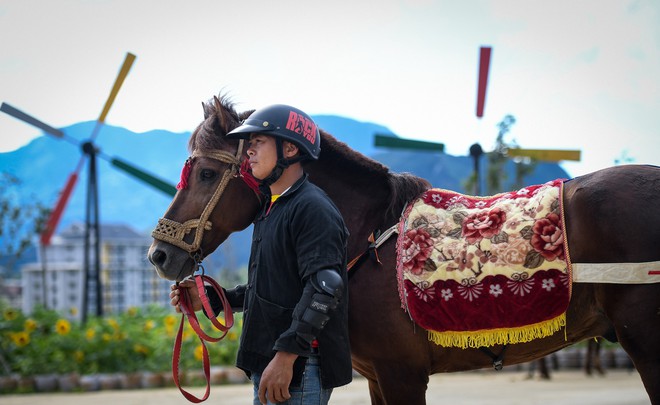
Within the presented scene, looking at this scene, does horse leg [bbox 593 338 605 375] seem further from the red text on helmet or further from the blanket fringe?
the red text on helmet

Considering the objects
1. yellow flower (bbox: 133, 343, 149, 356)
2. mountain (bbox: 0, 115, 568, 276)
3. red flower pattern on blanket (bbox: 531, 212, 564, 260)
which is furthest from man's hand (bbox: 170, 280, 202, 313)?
yellow flower (bbox: 133, 343, 149, 356)

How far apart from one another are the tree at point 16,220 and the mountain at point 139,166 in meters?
0.26

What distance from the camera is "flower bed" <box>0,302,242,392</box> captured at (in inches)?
318

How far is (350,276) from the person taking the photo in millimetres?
2910

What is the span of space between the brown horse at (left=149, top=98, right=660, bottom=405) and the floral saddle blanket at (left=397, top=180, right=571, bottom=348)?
0.22 ft

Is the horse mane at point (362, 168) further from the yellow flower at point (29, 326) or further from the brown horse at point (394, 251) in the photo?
the yellow flower at point (29, 326)

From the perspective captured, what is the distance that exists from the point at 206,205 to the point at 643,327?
1.91 meters

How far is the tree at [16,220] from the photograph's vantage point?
13.3m

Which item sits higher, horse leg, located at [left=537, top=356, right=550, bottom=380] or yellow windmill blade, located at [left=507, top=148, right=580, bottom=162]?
yellow windmill blade, located at [left=507, top=148, right=580, bottom=162]

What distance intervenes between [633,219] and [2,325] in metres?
8.55

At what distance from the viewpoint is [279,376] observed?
2088 millimetres

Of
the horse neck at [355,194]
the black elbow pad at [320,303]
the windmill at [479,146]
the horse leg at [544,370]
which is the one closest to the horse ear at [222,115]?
the horse neck at [355,194]

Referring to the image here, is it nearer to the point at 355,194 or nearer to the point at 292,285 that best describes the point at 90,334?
the point at 355,194

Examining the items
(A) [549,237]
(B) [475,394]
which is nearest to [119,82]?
(B) [475,394]
